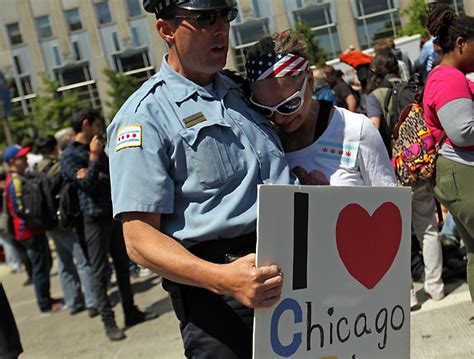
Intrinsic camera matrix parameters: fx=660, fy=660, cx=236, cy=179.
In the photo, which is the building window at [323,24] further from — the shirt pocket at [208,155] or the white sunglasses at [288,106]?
the shirt pocket at [208,155]

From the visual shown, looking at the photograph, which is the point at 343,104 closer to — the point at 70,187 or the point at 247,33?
the point at 70,187

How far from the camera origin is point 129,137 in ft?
6.20

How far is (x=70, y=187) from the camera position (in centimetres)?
606

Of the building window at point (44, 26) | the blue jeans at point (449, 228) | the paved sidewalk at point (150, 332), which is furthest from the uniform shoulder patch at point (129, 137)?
the building window at point (44, 26)

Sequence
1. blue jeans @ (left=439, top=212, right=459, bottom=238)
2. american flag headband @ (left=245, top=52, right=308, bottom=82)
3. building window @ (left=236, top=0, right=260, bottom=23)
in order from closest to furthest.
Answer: american flag headband @ (left=245, top=52, right=308, bottom=82)
blue jeans @ (left=439, top=212, right=459, bottom=238)
building window @ (left=236, top=0, right=260, bottom=23)

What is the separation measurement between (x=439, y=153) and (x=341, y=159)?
1.23m

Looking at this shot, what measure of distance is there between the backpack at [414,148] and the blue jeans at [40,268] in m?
4.81

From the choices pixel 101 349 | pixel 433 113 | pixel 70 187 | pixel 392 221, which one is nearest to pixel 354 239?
pixel 392 221

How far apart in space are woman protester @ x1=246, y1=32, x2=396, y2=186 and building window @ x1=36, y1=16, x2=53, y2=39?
48.7 metres

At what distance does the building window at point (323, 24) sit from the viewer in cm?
4141

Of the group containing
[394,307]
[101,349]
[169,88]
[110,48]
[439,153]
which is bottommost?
[101,349]

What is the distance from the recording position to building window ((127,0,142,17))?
151 ft

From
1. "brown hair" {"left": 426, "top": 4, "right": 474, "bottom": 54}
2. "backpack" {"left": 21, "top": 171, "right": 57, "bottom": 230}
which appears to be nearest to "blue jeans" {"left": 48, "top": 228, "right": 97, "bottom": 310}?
"backpack" {"left": 21, "top": 171, "right": 57, "bottom": 230}

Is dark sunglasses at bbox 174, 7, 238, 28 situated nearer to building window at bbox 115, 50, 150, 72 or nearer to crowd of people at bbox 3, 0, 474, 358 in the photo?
crowd of people at bbox 3, 0, 474, 358
